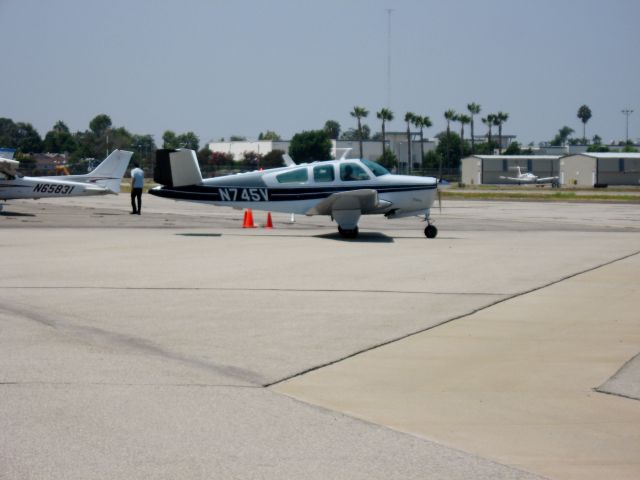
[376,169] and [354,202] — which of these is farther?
[376,169]

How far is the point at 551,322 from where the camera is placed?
1055 centimetres

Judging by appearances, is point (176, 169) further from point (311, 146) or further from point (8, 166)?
point (311, 146)

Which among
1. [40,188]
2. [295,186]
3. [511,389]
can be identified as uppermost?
[295,186]

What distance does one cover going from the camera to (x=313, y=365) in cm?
816

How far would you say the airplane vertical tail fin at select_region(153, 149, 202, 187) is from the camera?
22.6 meters

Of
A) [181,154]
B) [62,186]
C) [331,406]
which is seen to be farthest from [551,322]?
[62,186]

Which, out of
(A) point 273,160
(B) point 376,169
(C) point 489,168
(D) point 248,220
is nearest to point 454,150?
(C) point 489,168

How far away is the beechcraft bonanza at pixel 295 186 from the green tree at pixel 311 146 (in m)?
86.4

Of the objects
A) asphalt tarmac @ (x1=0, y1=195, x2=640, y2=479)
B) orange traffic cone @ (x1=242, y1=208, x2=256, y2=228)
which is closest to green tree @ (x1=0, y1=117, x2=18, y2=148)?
orange traffic cone @ (x1=242, y1=208, x2=256, y2=228)

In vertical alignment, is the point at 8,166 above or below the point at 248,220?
above

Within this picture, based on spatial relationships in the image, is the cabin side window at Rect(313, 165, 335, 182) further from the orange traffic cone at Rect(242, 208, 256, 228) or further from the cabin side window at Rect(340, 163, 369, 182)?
the orange traffic cone at Rect(242, 208, 256, 228)

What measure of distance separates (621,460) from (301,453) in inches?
77.1

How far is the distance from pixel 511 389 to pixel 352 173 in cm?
1546

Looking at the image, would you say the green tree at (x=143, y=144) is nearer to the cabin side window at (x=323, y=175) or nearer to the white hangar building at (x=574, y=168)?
the white hangar building at (x=574, y=168)
